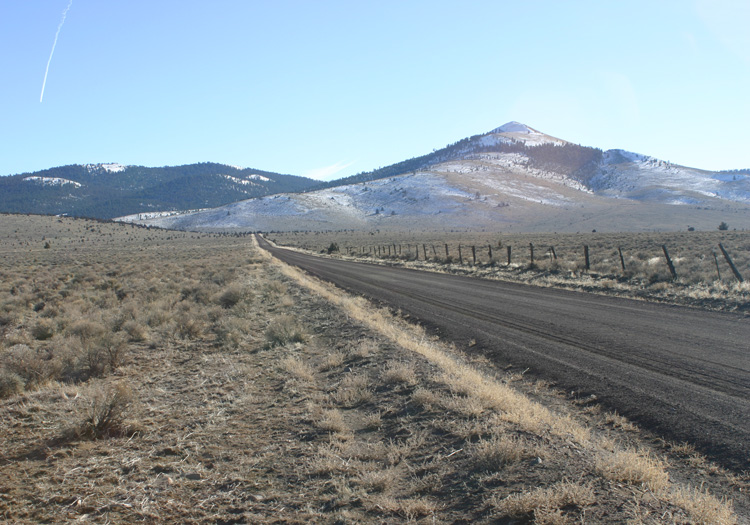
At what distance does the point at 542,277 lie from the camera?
831 inches

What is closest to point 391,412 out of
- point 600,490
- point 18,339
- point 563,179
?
point 600,490

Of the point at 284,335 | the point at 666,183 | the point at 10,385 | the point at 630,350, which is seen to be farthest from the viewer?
the point at 666,183

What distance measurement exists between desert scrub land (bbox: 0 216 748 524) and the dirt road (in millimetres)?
506

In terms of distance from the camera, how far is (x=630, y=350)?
847 cm

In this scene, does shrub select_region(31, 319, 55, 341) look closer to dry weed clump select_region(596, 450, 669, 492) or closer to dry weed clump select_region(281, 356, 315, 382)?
dry weed clump select_region(281, 356, 315, 382)

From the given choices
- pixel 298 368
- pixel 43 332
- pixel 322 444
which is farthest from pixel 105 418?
pixel 43 332

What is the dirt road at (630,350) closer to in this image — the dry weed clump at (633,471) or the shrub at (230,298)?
the dry weed clump at (633,471)

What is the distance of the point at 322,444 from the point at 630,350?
21.6 ft

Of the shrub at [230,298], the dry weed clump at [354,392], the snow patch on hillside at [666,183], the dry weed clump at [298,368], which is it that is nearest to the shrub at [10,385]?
the dry weed clump at [298,368]

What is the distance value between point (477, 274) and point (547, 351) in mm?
15810

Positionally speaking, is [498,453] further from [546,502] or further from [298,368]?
[298,368]

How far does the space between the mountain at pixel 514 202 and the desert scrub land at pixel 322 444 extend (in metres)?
104

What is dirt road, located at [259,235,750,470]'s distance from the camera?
17.6 feet

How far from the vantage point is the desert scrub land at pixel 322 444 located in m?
3.75
